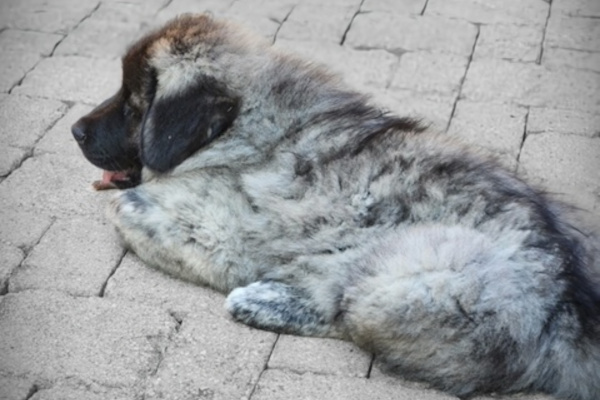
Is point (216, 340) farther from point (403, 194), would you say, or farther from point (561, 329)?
point (561, 329)

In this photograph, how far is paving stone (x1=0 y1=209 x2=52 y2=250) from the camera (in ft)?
19.1

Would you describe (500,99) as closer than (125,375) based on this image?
No

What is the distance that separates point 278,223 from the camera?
5.16m

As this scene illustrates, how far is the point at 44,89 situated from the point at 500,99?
123 inches

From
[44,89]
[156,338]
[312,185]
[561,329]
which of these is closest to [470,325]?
[561,329]

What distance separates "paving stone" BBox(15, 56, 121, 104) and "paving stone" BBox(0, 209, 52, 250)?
146 centimetres

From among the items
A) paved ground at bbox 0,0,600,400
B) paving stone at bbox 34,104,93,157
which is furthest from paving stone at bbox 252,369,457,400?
paving stone at bbox 34,104,93,157

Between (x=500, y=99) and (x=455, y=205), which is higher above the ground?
(x=455, y=205)

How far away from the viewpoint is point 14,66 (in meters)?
7.86

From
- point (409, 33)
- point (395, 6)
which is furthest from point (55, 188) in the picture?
point (395, 6)

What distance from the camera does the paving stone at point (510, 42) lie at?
7906mm

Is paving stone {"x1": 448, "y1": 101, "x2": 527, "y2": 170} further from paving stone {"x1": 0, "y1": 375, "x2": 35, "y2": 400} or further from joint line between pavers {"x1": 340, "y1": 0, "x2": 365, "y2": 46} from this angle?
paving stone {"x1": 0, "y1": 375, "x2": 35, "y2": 400}

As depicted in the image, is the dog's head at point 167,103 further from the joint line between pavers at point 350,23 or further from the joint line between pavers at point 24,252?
the joint line between pavers at point 350,23

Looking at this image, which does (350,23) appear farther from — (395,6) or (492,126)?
(492,126)
